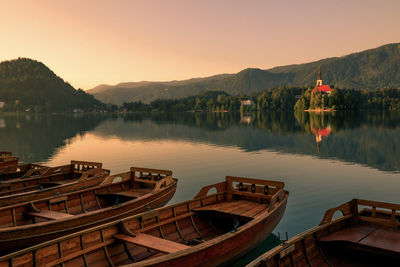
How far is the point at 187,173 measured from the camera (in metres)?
32.7

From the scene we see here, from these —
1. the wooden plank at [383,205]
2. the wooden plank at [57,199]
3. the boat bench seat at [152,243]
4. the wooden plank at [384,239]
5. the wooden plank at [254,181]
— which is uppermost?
the wooden plank at [383,205]

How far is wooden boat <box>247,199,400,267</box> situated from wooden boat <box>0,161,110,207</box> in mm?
13214

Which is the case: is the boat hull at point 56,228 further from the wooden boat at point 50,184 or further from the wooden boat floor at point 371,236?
the wooden boat floor at point 371,236

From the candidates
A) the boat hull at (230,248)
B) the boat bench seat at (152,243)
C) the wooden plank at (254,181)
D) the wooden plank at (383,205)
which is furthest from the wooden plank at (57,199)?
the wooden plank at (383,205)

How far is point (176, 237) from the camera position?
12.3 metres

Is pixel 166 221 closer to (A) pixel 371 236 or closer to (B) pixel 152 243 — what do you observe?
(B) pixel 152 243

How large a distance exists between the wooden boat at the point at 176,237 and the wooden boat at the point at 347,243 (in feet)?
8.47

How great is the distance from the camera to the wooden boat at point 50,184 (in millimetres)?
15884

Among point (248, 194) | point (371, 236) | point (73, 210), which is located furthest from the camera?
point (248, 194)

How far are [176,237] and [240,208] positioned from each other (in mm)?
3893

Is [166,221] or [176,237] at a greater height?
[166,221]

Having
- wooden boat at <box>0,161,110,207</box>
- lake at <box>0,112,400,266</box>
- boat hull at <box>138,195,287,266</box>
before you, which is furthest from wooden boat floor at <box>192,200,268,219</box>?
wooden boat at <box>0,161,110,207</box>

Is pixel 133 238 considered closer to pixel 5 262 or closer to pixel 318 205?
pixel 5 262

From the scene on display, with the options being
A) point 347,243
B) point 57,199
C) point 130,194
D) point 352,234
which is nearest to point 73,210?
point 57,199
